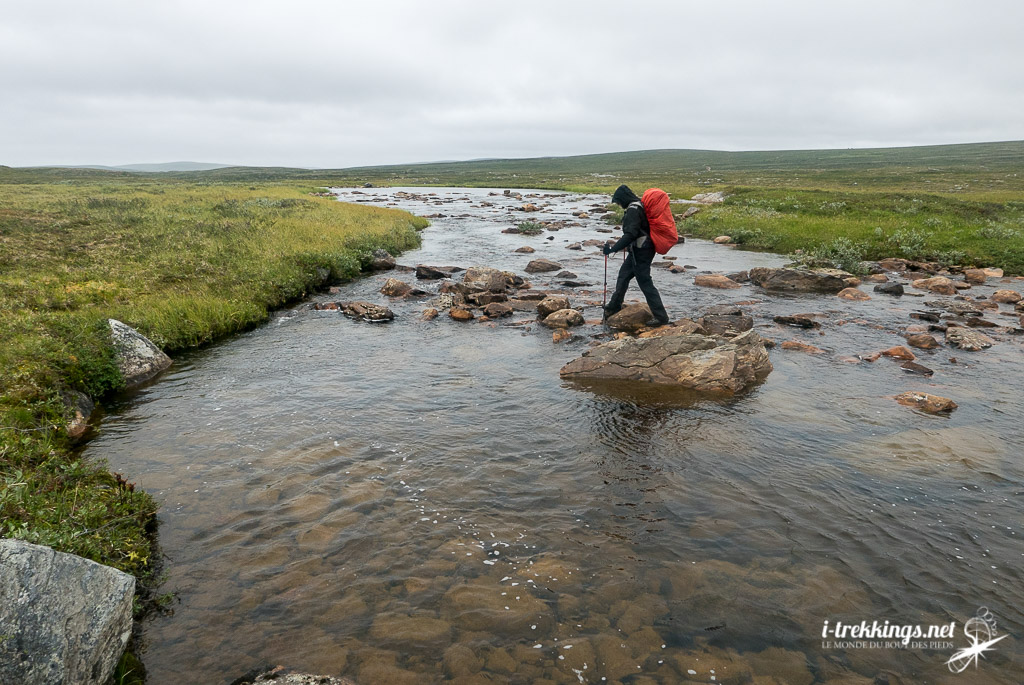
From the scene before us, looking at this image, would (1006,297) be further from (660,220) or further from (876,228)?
(660,220)

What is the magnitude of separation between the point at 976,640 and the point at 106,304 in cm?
2184

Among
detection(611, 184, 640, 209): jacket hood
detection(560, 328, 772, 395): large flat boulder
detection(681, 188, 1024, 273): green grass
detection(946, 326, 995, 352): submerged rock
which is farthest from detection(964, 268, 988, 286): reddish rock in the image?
detection(611, 184, 640, 209): jacket hood

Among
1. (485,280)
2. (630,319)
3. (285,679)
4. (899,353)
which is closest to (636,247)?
(630,319)

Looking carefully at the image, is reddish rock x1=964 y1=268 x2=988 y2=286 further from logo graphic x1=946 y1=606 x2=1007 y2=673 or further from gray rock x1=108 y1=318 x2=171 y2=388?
gray rock x1=108 y1=318 x2=171 y2=388

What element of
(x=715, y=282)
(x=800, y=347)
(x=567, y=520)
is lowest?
(x=567, y=520)

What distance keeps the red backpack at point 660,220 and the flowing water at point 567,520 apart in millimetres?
4869

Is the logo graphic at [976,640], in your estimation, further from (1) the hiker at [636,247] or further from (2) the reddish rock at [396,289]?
(2) the reddish rock at [396,289]

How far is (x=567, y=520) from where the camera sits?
26.9 ft

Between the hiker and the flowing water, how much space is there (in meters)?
4.38

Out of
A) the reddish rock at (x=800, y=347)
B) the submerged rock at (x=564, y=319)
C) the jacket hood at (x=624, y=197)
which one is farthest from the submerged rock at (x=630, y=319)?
the reddish rock at (x=800, y=347)

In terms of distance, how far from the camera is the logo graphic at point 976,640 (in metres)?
5.71

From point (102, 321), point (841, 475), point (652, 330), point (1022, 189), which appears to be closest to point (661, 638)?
point (841, 475)

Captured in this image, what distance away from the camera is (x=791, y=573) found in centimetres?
701

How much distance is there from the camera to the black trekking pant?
685 inches
